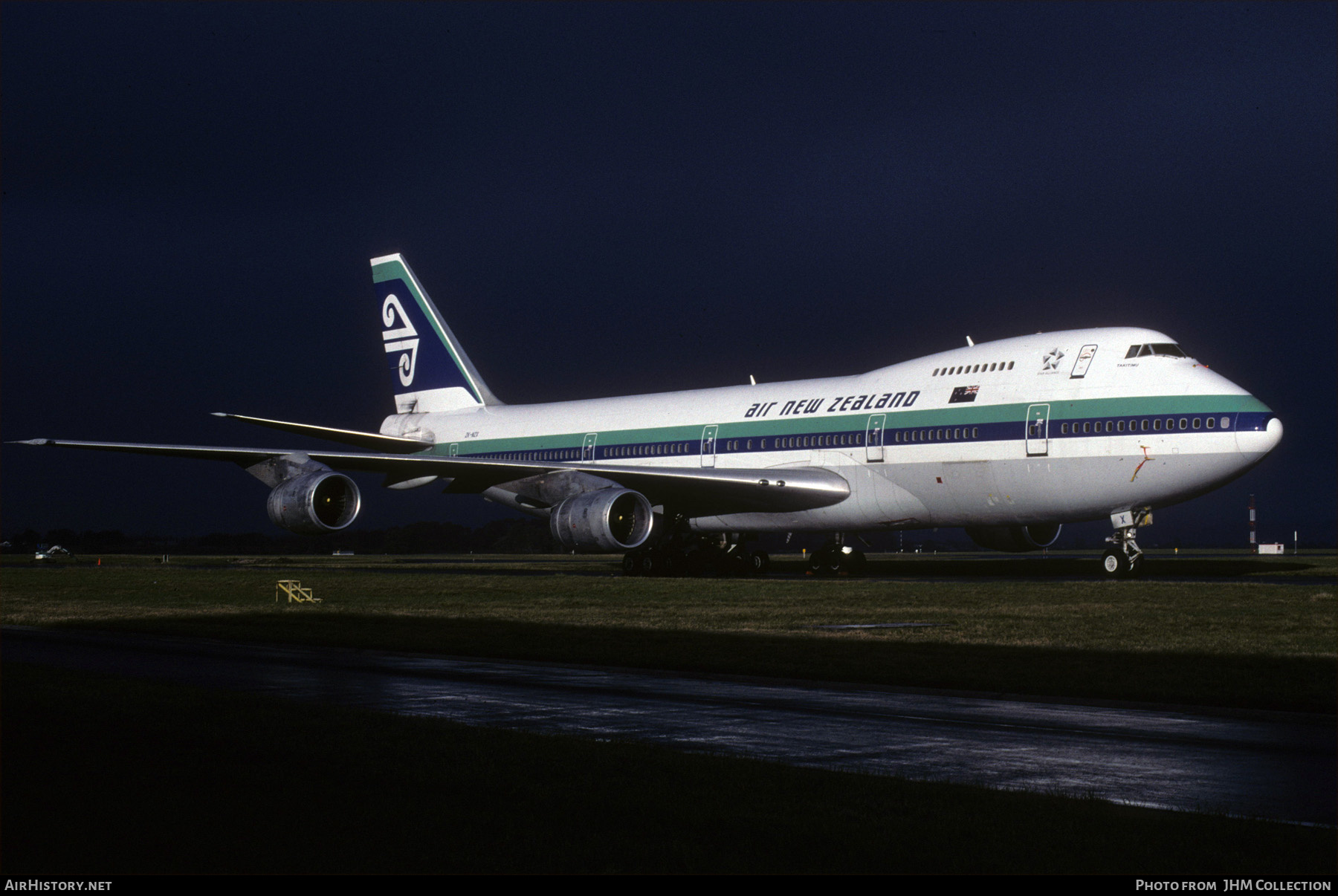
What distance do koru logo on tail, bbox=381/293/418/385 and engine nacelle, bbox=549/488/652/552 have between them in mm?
16144

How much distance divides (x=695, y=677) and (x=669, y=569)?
22140 millimetres

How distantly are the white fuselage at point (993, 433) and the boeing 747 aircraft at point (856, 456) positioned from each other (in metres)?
0.05

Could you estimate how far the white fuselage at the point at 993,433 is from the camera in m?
26.7

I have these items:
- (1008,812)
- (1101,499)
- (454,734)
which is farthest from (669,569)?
(1008,812)

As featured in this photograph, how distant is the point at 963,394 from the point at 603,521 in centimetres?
973

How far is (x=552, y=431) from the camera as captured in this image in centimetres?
4112

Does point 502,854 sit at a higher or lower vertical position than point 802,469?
lower

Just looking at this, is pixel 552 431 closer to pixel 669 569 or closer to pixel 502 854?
pixel 669 569

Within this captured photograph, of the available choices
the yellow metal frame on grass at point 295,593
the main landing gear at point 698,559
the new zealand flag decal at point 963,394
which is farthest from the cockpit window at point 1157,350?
the yellow metal frame on grass at point 295,593

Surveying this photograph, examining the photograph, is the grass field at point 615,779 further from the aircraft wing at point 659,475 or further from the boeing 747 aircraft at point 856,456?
the aircraft wing at point 659,475

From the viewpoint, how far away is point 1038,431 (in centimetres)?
2814

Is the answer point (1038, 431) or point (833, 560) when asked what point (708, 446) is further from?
point (1038, 431)

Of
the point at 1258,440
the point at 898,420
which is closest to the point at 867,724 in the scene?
the point at 1258,440

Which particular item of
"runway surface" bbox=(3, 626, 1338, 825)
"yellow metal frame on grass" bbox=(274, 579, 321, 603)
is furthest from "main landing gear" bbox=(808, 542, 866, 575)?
"runway surface" bbox=(3, 626, 1338, 825)
